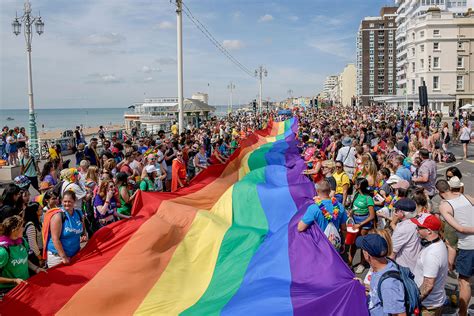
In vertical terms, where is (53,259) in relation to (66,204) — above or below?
below

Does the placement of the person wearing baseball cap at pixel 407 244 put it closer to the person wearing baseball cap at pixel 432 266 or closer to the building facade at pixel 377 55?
the person wearing baseball cap at pixel 432 266

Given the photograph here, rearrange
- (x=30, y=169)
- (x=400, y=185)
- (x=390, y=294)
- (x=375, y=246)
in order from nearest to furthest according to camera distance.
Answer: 1. (x=390, y=294)
2. (x=375, y=246)
3. (x=400, y=185)
4. (x=30, y=169)

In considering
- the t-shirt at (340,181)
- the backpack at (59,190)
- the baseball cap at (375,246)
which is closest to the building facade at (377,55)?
the t-shirt at (340,181)

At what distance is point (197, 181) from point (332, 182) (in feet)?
10.1

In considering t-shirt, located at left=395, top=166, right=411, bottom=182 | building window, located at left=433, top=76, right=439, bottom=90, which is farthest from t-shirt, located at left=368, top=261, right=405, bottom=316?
building window, located at left=433, top=76, right=439, bottom=90

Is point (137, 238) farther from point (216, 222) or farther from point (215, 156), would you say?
point (215, 156)

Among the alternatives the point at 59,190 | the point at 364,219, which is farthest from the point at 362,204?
the point at 59,190

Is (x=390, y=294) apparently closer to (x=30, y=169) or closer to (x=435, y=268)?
(x=435, y=268)

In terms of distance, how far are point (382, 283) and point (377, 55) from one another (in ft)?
477

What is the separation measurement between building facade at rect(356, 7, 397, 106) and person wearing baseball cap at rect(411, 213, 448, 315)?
137951 millimetres

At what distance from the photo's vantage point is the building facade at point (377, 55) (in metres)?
136

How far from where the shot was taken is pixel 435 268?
449 centimetres

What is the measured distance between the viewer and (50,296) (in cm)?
517

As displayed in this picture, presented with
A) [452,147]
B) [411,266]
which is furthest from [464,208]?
[452,147]
